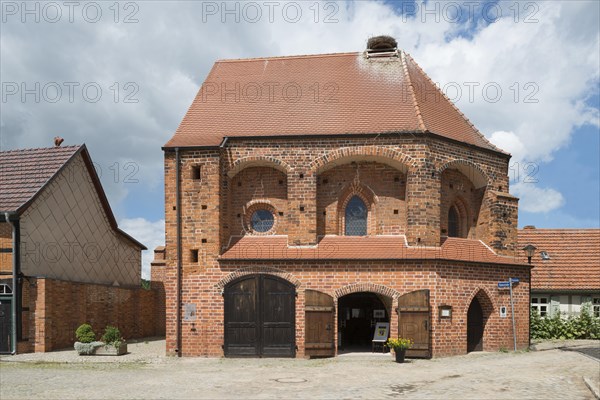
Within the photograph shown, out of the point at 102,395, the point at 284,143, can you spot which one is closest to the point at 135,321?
the point at 284,143

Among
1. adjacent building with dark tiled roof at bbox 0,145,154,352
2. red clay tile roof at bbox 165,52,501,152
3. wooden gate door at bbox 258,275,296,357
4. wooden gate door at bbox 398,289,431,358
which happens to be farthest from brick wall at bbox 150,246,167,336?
wooden gate door at bbox 398,289,431,358

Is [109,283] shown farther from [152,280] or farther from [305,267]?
[305,267]

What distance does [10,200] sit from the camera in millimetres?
19766

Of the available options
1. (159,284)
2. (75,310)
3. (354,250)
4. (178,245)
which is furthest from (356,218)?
(159,284)

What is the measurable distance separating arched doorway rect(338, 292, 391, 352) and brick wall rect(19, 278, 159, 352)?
9.17 meters

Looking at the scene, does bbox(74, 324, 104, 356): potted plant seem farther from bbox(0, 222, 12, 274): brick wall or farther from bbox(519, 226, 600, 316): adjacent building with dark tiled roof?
bbox(519, 226, 600, 316): adjacent building with dark tiled roof

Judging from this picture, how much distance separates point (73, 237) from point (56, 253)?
1332mm

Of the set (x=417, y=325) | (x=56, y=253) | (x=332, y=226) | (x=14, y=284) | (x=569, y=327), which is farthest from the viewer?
(x=569, y=327)

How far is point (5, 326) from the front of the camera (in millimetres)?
19125

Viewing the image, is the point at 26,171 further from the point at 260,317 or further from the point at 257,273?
the point at 260,317

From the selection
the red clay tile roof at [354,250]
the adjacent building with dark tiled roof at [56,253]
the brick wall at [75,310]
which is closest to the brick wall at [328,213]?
the red clay tile roof at [354,250]

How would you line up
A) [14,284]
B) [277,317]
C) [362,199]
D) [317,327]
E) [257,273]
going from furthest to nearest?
[362,199] → [14,284] → [257,273] → [277,317] → [317,327]

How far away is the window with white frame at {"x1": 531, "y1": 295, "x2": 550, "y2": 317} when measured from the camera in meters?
25.1

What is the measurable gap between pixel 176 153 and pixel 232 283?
4415mm
